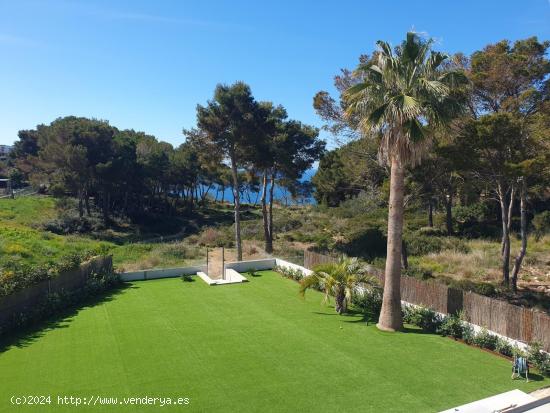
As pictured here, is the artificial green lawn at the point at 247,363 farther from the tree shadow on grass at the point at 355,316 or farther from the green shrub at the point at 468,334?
the green shrub at the point at 468,334

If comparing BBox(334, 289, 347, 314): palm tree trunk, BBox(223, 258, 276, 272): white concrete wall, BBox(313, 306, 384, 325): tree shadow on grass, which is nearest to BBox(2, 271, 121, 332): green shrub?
BBox(223, 258, 276, 272): white concrete wall

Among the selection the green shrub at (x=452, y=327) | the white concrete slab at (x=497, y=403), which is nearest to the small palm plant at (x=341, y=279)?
the green shrub at (x=452, y=327)

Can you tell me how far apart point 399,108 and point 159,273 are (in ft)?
45.5

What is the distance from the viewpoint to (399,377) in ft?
32.9

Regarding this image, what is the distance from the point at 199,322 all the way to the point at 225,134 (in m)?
15.7

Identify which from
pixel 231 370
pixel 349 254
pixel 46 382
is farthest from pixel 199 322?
pixel 349 254

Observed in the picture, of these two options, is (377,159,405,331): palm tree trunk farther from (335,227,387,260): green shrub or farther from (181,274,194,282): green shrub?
(335,227,387,260): green shrub

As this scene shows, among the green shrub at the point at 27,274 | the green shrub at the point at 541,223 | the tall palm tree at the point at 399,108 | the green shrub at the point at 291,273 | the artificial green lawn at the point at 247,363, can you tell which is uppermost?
the tall palm tree at the point at 399,108

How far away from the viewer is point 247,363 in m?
10.8

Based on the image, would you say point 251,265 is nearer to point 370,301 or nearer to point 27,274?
point 370,301

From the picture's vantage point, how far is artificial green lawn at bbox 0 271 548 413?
357 inches

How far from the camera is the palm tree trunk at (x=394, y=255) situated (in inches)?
514

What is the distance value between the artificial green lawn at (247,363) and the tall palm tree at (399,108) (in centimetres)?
233

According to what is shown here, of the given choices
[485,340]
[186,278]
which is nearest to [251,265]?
[186,278]
